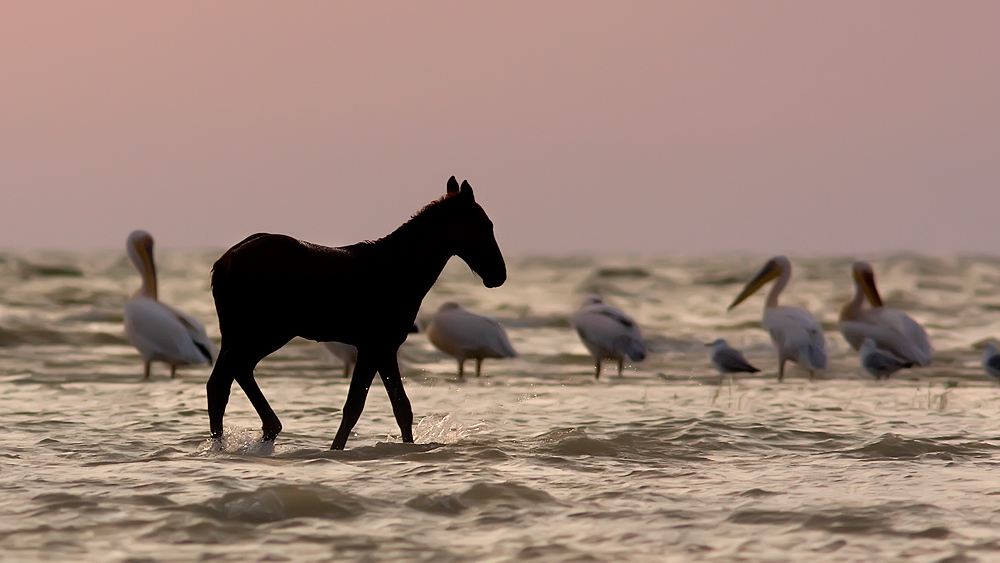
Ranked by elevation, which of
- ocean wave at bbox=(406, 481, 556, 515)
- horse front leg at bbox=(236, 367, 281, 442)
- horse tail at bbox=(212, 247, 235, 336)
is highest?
horse tail at bbox=(212, 247, 235, 336)

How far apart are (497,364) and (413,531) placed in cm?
1028

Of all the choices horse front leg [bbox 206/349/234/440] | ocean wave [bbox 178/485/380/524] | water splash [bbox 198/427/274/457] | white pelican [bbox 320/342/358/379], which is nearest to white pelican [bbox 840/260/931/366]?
white pelican [bbox 320/342/358/379]

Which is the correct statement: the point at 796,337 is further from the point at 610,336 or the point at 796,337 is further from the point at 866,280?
the point at 866,280

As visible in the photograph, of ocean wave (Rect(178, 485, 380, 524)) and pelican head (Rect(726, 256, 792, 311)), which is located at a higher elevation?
pelican head (Rect(726, 256, 792, 311))

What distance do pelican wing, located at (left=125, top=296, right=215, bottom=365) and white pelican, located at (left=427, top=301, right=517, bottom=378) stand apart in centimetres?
257

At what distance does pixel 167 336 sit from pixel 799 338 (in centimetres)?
689

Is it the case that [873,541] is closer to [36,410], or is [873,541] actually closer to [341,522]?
[341,522]

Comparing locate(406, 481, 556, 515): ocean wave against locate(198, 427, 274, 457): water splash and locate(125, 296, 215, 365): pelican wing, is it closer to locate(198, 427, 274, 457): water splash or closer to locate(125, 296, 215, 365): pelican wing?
locate(198, 427, 274, 457): water splash

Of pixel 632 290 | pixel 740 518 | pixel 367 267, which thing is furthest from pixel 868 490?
pixel 632 290

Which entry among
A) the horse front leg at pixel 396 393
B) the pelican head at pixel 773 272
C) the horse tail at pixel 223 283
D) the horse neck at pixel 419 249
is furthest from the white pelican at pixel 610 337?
the horse tail at pixel 223 283

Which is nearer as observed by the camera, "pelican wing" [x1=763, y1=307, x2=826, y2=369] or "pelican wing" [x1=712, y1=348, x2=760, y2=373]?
"pelican wing" [x1=763, y1=307, x2=826, y2=369]

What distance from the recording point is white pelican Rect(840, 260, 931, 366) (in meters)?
13.4

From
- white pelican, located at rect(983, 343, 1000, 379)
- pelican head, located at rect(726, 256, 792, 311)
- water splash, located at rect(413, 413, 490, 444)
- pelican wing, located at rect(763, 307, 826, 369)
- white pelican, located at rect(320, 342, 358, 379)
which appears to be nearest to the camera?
water splash, located at rect(413, 413, 490, 444)

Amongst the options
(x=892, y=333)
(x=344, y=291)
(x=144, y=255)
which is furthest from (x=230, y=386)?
(x=892, y=333)
